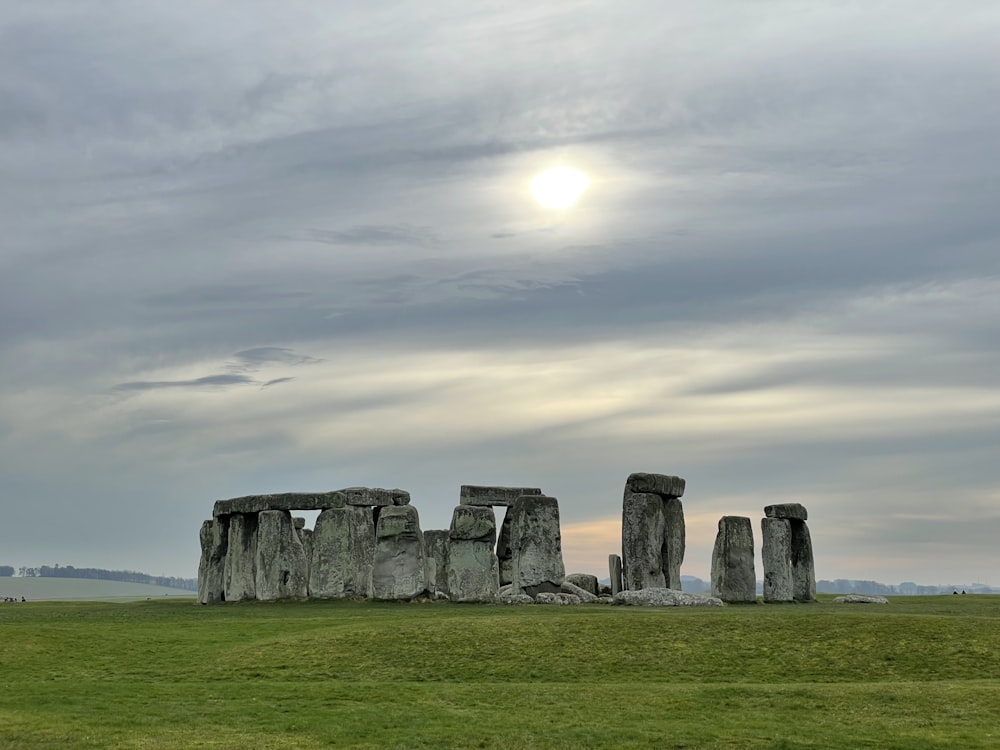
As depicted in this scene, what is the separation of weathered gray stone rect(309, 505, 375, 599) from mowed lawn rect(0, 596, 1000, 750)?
24.6 ft

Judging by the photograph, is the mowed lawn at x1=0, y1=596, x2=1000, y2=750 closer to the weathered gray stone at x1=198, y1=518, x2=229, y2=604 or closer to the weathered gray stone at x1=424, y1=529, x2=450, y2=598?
the weathered gray stone at x1=424, y1=529, x2=450, y2=598

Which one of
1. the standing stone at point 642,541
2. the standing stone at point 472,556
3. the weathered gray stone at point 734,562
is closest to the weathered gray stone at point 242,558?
the standing stone at point 472,556

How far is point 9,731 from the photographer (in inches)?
696

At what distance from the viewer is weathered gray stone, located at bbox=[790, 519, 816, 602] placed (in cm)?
4031

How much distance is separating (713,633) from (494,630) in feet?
13.7

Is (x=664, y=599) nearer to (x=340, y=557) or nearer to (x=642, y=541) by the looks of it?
(x=642, y=541)

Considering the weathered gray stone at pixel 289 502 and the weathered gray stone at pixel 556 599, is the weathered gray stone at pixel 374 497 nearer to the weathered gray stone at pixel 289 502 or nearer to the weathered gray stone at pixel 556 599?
the weathered gray stone at pixel 289 502

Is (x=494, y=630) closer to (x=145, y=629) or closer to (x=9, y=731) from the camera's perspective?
(x=145, y=629)

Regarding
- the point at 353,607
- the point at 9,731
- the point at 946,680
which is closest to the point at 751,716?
the point at 946,680

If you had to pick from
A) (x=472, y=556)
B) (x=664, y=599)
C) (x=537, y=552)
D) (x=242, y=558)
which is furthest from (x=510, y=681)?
(x=242, y=558)

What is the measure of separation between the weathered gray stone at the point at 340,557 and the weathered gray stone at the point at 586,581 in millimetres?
8035

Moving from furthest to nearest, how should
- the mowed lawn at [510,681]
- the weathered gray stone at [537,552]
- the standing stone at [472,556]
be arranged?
the weathered gray stone at [537,552] → the standing stone at [472,556] → the mowed lawn at [510,681]

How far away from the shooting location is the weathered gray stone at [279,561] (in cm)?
3772

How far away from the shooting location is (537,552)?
36.9 metres
